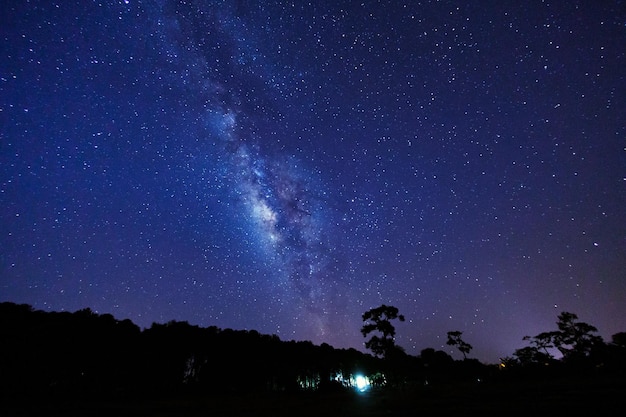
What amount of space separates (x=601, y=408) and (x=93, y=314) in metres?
48.7

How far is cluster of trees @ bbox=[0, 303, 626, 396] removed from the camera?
31.5 metres

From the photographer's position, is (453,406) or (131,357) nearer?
(453,406)

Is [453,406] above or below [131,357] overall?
below

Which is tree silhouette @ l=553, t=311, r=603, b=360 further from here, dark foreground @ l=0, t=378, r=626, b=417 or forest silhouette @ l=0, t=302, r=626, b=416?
dark foreground @ l=0, t=378, r=626, b=417

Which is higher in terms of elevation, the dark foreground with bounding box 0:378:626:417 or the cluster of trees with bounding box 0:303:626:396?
the cluster of trees with bounding box 0:303:626:396

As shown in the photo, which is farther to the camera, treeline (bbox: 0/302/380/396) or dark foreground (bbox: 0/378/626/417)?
treeline (bbox: 0/302/380/396)

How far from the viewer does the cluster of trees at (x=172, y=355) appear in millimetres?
31484

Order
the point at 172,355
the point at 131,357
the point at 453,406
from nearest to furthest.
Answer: the point at 453,406
the point at 131,357
the point at 172,355

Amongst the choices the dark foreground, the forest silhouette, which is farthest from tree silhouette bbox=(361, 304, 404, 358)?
the dark foreground

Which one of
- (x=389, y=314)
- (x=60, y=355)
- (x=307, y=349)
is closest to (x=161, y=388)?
(x=60, y=355)

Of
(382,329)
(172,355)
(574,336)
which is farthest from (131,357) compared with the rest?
(574,336)

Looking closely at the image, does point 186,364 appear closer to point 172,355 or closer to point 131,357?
point 172,355

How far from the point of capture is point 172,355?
4312 centimetres

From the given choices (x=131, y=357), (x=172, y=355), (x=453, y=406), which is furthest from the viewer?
(x=172, y=355)
